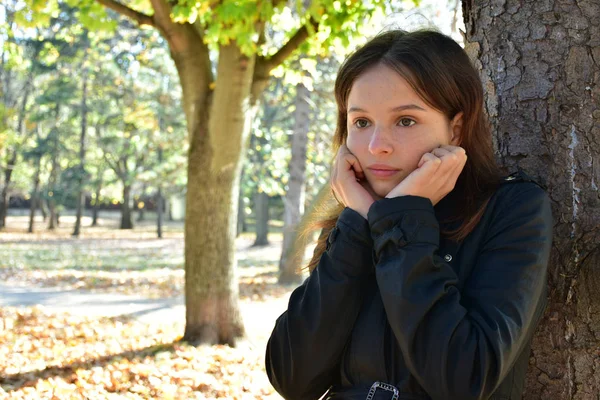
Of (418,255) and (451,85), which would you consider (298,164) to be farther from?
(418,255)

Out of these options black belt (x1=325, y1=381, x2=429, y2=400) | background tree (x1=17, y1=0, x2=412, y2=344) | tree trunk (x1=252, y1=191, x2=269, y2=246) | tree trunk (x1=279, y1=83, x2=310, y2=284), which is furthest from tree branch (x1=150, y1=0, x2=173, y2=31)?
tree trunk (x1=252, y1=191, x2=269, y2=246)

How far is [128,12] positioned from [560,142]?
5896mm

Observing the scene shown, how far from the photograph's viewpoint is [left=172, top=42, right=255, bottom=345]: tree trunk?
24.4 feet

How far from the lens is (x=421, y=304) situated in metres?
1.74

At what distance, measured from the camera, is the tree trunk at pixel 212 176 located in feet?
24.4

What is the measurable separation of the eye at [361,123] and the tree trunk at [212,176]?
5.44 m

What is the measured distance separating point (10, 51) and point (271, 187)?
841 centimetres

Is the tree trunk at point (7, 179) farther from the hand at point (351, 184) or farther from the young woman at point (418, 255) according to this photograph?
the young woman at point (418, 255)

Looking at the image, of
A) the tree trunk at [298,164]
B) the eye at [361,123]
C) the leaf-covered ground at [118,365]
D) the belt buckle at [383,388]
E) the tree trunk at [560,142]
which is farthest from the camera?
the tree trunk at [298,164]

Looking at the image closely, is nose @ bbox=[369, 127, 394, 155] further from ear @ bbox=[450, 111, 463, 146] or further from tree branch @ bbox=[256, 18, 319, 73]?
tree branch @ bbox=[256, 18, 319, 73]

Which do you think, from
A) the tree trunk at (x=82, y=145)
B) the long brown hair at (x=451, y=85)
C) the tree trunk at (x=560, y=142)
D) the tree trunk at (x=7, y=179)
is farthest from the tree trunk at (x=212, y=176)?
the tree trunk at (x=7, y=179)

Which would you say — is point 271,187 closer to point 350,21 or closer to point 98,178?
point 350,21

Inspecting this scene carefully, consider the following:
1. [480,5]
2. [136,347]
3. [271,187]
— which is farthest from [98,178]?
[480,5]

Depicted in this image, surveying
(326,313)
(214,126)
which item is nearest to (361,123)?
(326,313)
